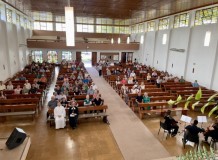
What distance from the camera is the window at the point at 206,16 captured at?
39.7ft

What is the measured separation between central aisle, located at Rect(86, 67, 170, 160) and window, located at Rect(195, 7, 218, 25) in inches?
328

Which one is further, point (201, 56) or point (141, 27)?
point (141, 27)

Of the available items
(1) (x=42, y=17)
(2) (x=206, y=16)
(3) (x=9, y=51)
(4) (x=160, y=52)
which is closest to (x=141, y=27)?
(4) (x=160, y=52)

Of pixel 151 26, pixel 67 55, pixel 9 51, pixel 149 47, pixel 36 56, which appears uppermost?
pixel 151 26

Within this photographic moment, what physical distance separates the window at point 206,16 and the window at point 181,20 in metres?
1.20

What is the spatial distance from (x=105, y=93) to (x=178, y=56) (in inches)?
296

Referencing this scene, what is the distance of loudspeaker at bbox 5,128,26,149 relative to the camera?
5176 mm

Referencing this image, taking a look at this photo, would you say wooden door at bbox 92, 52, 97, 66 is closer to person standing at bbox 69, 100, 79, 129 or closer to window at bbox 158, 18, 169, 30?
window at bbox 158, 18, 169, 30

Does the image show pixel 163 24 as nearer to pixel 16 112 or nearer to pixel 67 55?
pixel 67 55

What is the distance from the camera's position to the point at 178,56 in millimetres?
15734

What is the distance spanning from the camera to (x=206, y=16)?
12.8 meters

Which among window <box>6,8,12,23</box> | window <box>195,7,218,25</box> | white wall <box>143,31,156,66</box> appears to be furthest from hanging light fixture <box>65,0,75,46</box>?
white wall <box>143,31,156,66</box>

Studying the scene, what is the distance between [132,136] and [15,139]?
409cm

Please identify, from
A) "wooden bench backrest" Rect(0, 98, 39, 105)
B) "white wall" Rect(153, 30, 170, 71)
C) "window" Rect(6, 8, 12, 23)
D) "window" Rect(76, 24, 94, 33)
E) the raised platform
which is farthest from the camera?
"window" Rect(76, 24, 94, 33)
